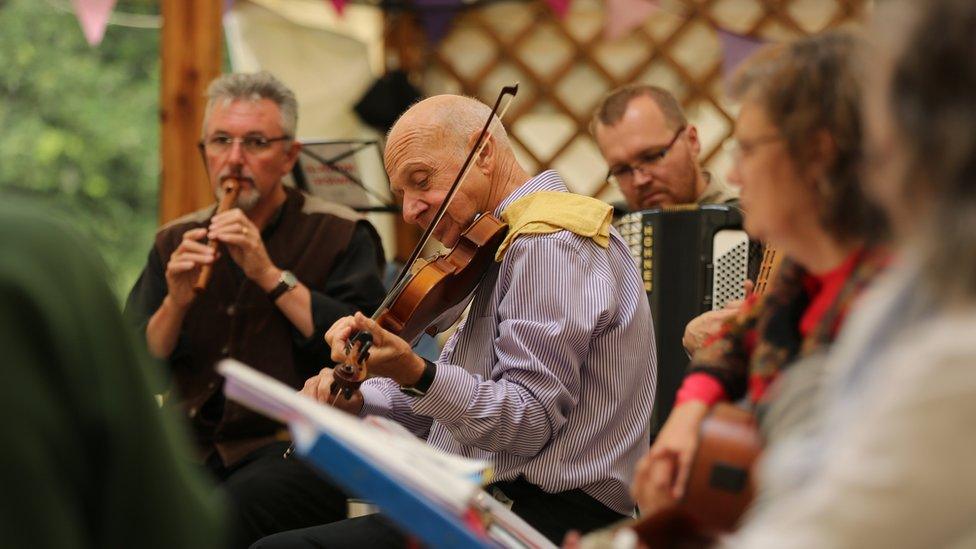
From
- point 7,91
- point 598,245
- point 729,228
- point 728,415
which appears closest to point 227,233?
point 598,245

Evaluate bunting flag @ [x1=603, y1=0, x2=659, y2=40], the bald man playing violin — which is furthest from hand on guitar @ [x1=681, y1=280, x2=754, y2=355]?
bunting flag @ [x1=603, y1=0, x2=659, y2=40]

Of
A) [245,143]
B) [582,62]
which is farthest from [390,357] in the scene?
[582,62]

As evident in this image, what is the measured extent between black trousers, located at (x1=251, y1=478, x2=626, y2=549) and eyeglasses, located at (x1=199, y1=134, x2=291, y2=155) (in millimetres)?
945

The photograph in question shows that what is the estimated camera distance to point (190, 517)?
69 cm

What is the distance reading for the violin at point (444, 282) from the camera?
149 cm

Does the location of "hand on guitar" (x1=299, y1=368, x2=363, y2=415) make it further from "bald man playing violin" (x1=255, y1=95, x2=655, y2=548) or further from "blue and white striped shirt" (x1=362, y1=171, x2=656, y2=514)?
"blue and white striped shirt" (x1=362, y1=171, x2=656, y2=514)

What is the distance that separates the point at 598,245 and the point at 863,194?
2.02 feet

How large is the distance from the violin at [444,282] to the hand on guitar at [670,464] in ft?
1.84

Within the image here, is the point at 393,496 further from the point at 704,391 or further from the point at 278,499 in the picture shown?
the point at 278,499

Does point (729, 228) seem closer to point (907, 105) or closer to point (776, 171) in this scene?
point (776, 171)

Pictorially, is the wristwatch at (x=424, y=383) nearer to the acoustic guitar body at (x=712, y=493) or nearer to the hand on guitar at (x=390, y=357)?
the hand on guitar at (x=390, y=357)

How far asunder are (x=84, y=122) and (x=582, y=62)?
6.79 feet

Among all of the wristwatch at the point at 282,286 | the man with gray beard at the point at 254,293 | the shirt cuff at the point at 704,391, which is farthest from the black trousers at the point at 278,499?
the shirt cuff at the point at 704,391

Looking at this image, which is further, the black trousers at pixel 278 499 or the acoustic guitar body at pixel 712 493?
the black trousers at pixel 278 499
